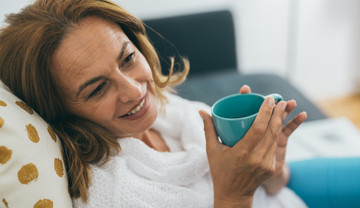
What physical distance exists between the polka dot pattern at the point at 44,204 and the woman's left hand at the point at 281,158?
0.56m

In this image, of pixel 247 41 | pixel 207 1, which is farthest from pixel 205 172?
pixel 247 41

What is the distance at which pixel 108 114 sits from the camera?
820 mm

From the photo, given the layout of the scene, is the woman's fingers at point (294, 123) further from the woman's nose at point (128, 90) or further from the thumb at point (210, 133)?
the woman's nose at point (128, 90)

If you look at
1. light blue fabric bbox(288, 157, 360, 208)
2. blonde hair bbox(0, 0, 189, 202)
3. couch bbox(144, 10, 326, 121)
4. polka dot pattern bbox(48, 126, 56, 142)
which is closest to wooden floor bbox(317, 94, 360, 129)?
couch bbox(144, 10, 326, 121)

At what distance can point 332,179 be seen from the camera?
41.3 inches

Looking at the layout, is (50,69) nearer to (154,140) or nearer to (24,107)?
(24,107)

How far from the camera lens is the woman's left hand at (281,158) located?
849 mm

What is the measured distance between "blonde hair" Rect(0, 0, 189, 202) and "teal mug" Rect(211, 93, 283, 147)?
0.31m

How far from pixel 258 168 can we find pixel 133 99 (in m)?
0.36

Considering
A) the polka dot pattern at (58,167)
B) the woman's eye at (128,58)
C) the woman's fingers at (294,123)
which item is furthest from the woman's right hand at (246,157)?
the polka dot pattern at (58,167)

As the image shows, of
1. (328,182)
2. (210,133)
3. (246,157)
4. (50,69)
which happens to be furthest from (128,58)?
(328,182)

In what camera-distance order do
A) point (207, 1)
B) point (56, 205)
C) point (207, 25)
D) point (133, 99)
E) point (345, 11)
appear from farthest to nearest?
point (345, 11), point (207, 1), point (207, 25), point (133, 99), point (56, 205)

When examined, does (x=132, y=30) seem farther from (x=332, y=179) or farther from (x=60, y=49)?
(x=332, y=179)

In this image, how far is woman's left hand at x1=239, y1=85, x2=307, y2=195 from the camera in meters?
0.85
